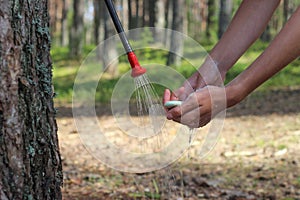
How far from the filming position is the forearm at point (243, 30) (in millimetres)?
2176

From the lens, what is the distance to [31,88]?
1.88 meters

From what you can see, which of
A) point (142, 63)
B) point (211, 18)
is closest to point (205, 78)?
point (142, 63)

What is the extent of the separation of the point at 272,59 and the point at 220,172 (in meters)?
2.72

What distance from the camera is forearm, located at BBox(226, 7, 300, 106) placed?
5.76ft

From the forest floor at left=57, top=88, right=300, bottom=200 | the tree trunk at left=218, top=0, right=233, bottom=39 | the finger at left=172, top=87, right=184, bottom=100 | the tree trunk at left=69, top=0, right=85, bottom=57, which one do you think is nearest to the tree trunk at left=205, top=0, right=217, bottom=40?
the tree trunk at left=69, top=0, right=85, bottom=57

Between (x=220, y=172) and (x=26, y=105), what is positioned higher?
(x=26, y=105)

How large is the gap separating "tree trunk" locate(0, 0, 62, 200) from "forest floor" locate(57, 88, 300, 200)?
2.45ft

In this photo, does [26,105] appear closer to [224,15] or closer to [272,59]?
[272,59]

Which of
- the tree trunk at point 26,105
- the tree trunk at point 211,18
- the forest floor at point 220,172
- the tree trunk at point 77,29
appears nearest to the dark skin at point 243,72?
the tree trunk at point 26,105

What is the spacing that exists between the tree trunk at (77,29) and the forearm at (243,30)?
19.0m

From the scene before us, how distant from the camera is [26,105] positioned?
1854 mm

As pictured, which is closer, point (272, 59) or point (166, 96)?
point (272, 59)

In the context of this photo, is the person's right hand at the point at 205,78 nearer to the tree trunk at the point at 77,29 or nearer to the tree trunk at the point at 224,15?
the tree trunk at the point at 224,15

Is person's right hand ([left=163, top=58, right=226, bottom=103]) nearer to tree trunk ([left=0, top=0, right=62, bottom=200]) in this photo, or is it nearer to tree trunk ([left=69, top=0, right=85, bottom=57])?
tree trunk ([left=0, top=0, right=62, bottom=200])
